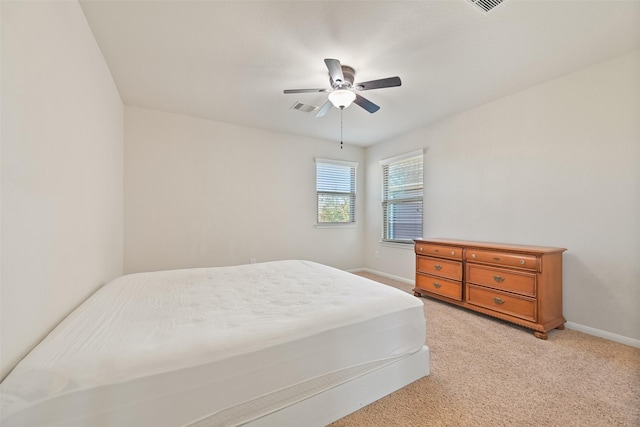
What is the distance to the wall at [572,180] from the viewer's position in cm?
224

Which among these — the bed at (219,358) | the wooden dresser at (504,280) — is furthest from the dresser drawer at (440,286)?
the bed at (219,358)

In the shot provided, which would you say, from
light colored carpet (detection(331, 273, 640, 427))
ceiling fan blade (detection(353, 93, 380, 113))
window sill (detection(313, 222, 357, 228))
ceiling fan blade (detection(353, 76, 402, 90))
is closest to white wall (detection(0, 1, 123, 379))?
light colored carpet (detection(331, 273, 640, 427))

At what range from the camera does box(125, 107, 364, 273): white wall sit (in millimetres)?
3361

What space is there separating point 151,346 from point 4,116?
3.43ft

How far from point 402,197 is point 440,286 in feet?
5.46

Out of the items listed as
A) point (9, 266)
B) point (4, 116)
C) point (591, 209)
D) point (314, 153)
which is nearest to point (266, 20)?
point (4, 116)

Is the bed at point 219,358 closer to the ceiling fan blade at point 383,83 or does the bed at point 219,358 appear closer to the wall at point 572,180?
the ceiling fan blade at point 383,83

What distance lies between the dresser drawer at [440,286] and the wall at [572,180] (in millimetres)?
724

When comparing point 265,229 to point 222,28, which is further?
point 265,229

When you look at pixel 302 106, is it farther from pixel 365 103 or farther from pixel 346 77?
pixel 365 103

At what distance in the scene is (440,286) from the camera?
10.7ft

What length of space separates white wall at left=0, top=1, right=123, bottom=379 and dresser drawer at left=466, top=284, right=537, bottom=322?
11.4ft

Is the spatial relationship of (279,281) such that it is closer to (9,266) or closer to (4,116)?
(9,266)

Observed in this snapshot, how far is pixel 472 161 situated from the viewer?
3404mm
